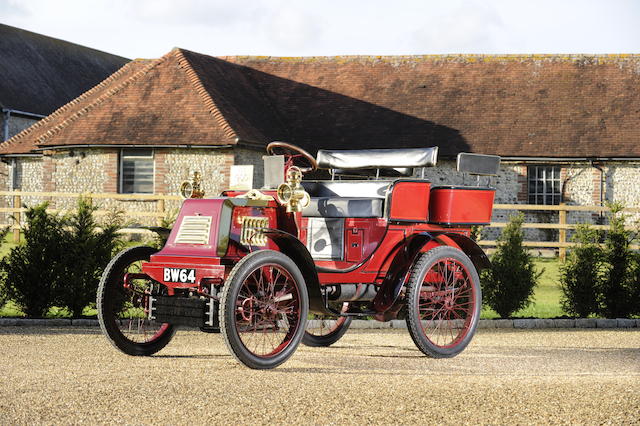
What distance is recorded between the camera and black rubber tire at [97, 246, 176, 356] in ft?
27.4

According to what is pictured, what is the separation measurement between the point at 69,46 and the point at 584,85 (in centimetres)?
2791

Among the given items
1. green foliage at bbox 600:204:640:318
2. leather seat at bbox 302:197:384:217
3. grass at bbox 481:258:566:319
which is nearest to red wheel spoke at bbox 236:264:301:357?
leather seat at bbox 302:197:384:217

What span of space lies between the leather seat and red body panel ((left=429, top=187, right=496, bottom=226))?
2.30ft

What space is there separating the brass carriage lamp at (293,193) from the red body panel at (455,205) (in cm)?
162

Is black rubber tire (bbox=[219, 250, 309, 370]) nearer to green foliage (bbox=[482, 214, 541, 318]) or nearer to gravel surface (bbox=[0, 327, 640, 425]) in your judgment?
gravel surface (bbox=[0, 327, 640, 425])

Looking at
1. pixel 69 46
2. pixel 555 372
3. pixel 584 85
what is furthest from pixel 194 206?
pixel 69 46

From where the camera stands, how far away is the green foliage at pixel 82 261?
12.2 m

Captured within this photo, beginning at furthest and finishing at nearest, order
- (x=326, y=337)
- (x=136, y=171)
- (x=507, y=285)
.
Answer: (x=136, y=171), (x=507, y=285), (x=326, y=337)

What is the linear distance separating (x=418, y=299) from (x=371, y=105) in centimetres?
2279

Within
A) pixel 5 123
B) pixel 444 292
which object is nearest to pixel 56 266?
pixel 444 292

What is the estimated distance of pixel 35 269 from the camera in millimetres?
12227

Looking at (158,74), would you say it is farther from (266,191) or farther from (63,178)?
(266,191)

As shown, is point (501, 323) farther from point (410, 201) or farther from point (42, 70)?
point (42, 70)

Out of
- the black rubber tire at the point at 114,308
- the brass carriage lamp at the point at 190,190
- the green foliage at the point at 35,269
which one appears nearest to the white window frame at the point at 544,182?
the green foliage at the point at 35,269
